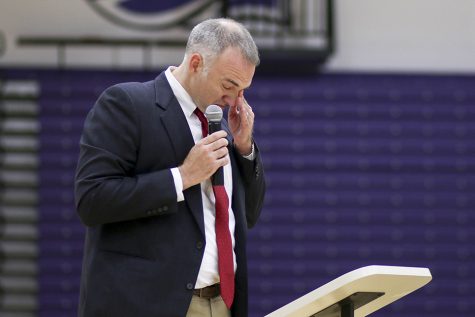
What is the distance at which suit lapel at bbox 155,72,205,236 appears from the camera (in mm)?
2618

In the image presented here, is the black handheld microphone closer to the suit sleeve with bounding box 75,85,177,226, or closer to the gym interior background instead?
the suit sleeve with bounding box 75,85,177,226

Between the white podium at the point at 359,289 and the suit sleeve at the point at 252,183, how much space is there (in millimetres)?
471

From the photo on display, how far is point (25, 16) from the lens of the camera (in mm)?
7691

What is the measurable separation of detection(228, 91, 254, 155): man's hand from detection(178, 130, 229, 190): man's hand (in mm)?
182

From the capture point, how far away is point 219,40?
2.64 meters

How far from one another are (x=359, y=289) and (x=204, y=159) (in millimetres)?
538

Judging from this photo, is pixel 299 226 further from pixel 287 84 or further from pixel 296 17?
pixel 296 17

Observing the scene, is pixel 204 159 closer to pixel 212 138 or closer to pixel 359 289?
pixel 212 138

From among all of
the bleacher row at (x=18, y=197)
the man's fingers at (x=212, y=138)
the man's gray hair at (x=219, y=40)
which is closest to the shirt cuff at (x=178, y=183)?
the man's fingers at (x=212, y=138)

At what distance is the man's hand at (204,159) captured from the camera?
2521 mm

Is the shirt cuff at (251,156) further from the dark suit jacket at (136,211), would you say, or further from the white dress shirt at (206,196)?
the dark suit jacket at (136,211)

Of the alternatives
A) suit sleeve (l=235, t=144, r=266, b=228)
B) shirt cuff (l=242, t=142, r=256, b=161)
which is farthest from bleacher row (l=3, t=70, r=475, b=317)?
shirt cuff (l=242, t=142, r=256, b=161)

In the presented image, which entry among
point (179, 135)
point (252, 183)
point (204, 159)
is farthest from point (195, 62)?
point (252, 183)

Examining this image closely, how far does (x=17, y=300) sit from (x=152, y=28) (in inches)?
98.3
